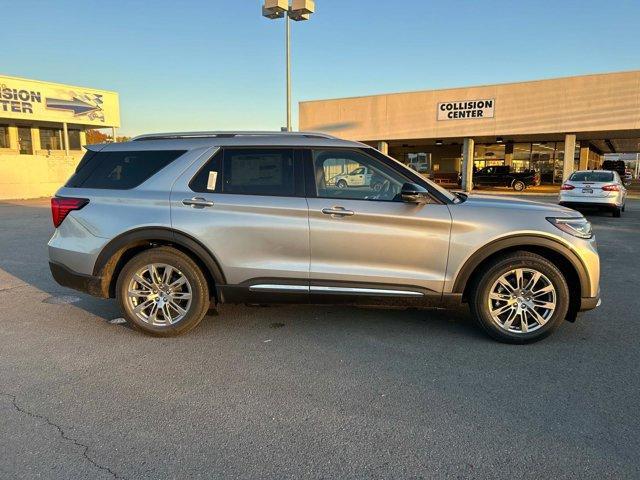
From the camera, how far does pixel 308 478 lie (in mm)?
2416

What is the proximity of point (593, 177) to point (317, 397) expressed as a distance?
1376 cm

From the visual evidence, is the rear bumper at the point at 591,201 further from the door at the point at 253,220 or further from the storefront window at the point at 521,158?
the storefront window at the point at 521,158

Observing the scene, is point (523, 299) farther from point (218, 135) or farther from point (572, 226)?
point (218, 135)

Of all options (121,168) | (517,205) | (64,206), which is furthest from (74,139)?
(517,205)

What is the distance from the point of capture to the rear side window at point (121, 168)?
4.45m

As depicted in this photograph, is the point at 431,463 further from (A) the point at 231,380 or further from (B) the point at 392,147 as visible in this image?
(B) the point at 392,147

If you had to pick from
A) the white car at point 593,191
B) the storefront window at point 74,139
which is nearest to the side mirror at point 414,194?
the white car at point 593,191

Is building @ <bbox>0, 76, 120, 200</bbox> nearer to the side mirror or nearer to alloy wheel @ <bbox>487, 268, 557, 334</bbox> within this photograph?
the side mirror

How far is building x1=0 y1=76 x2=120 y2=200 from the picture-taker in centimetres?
2457

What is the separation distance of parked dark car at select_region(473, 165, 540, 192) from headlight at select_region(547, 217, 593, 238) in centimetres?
2623

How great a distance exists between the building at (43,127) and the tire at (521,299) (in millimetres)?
26259

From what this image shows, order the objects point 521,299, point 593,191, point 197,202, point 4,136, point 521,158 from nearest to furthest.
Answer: point 521,299 → point 197,202 → point 593,191 → point 4,136 → point 521,158

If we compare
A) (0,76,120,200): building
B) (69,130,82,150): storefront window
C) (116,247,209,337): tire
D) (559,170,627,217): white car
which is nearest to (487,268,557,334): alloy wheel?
(116,247,209,337): tire

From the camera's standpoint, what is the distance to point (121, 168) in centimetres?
452
